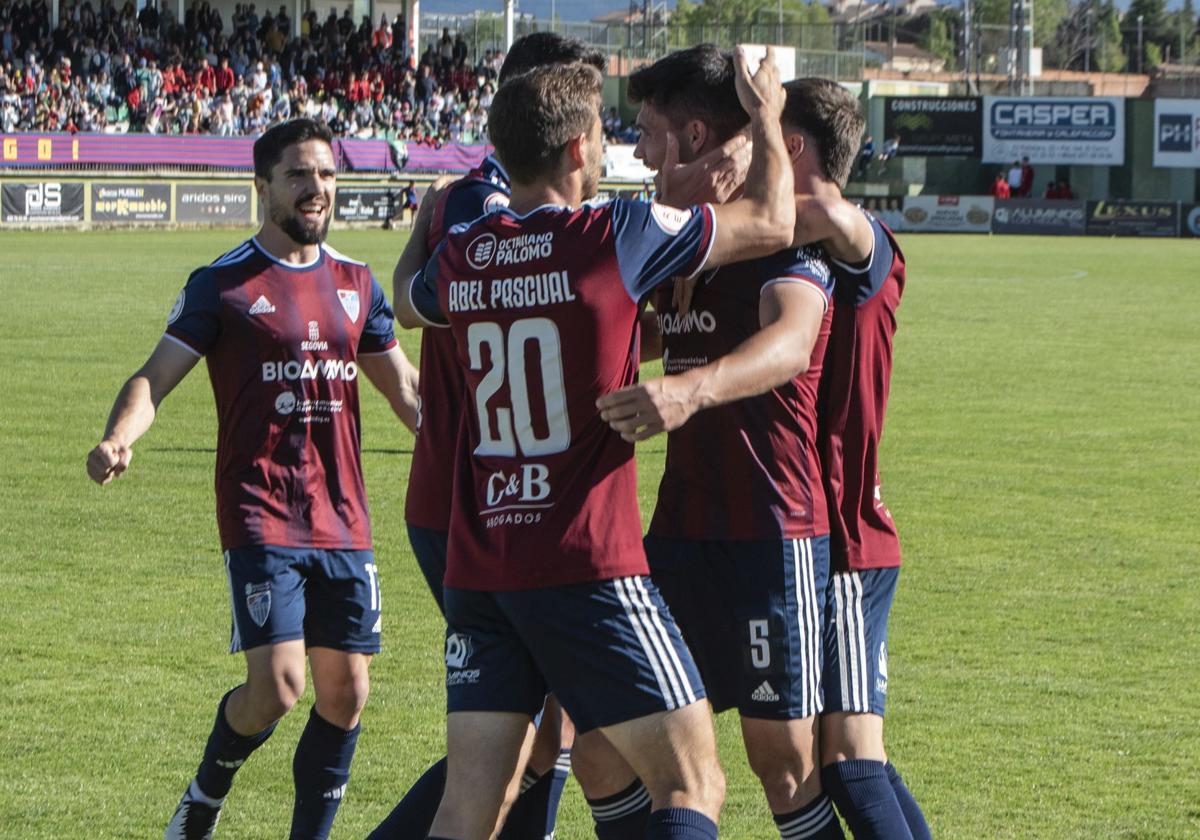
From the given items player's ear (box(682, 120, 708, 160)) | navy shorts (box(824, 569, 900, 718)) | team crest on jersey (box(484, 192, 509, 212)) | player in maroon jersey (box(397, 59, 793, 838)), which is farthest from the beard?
navy shorts (box(824, 569, 900, 718))

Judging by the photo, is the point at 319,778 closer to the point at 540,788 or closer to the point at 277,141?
the point at 540,788

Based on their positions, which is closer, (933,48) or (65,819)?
(65,819)

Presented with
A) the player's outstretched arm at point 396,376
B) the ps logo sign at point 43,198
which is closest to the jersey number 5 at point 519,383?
the player's outstretched arm at point 396,376

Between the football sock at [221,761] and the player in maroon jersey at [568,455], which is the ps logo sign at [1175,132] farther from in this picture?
the player in maroon jersey at [568,455]

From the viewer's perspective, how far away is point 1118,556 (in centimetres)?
938

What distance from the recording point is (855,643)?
427 cm

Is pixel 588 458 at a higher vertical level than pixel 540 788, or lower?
higher

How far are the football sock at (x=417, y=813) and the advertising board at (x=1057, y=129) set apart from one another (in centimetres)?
5414

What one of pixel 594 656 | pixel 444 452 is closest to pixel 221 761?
pixel 444 452

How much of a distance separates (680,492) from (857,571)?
0.50 m

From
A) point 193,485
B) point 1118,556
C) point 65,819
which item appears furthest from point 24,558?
point 1118,556

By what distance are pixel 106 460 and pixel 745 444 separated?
5.65ft

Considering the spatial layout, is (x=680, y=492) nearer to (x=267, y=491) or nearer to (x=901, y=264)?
(x=901, y=264)

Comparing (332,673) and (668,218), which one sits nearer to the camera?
(668,218)
